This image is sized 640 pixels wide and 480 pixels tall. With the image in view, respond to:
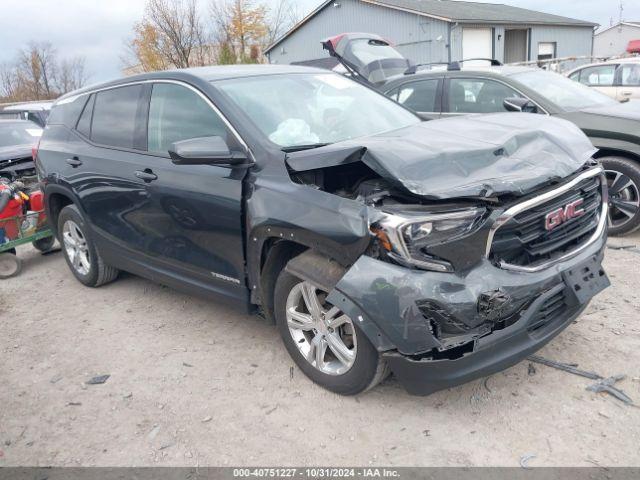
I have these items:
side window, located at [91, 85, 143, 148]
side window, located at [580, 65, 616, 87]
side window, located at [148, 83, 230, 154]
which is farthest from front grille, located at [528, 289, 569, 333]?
side window, located at [580, 65, 616, 87]

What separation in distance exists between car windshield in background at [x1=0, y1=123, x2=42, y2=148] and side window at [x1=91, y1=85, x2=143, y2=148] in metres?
4.99

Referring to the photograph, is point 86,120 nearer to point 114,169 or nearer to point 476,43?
point 114,169

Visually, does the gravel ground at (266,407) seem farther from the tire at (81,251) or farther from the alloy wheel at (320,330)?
the tire at (81,251)

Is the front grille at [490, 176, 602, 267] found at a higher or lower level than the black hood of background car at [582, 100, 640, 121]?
lower

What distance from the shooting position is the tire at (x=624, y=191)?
523 cm

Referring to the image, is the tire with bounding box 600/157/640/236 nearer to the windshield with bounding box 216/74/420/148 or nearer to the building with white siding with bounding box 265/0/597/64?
the windshield with bounding box 216/74/420/148

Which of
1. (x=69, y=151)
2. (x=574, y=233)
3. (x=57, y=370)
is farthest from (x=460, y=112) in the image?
(x=57, y=370)

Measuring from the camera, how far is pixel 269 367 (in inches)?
144

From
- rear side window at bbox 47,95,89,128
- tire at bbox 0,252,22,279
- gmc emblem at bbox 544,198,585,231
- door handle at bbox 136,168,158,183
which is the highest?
rear side window at bbox 47,95,89,128

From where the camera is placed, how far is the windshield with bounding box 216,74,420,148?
361 cm

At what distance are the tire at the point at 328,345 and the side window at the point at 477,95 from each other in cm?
404

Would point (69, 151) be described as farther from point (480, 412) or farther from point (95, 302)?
point (480, 412)

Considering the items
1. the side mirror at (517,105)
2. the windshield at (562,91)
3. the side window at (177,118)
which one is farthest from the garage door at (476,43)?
the side window at (177,118)

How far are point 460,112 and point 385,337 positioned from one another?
4.63m
